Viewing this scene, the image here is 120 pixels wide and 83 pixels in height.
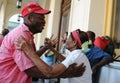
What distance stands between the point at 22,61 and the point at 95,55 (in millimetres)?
1702

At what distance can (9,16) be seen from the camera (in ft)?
59.1

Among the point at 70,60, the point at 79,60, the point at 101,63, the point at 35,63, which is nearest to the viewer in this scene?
the point at 35,63

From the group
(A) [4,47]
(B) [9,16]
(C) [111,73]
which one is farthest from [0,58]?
(B) [9,16]

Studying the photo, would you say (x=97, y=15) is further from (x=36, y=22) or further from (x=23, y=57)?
(x=23, y=57)

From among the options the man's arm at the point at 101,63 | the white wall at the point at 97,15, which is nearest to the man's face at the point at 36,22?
the man's arm at the point at 101,63

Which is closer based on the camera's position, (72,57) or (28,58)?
(28,58)

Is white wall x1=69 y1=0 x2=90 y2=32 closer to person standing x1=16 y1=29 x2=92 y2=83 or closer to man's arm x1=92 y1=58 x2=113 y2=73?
man's arm x1=92 y1=58 x2=113 y2=73

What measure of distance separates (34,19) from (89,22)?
2813 mm

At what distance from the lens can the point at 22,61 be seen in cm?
180

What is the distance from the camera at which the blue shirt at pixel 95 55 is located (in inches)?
130

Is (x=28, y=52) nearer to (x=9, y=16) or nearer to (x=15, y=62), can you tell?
(x=15, y=62)

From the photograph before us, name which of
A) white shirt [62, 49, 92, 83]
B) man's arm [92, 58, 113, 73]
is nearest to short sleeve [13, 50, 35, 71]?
white shirt [62, 49, 92, 83]

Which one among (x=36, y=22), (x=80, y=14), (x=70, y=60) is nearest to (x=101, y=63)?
(x=70, y=60)

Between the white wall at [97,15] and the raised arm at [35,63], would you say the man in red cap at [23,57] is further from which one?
the white wall at [97,15]
